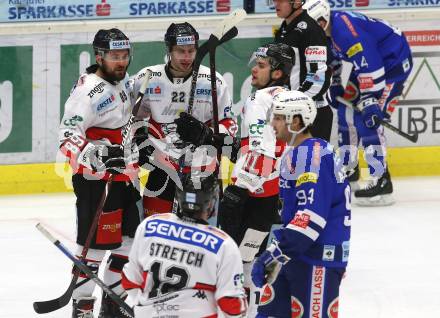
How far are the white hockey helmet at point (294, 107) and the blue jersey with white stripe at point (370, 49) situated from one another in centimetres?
356

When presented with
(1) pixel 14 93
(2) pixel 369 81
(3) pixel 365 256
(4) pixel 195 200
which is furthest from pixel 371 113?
(4) pixel 195 200

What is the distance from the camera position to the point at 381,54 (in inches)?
361

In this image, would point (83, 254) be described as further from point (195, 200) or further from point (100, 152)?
point (195, 200)

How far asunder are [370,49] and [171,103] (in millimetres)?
2789

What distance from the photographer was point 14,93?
909 centimetres

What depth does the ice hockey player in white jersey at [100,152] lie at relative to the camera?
20.5 feet

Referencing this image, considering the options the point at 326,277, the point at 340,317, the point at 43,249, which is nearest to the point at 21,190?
the point at 43,249

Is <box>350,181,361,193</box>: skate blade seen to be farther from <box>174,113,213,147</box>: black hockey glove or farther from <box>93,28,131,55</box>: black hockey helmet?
<box>93,28,131,55</box>: black hockey helmet

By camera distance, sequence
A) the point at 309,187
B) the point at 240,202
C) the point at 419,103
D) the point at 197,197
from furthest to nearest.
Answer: the point at 419,103 → the point at 240,202 → the point at 309,187 → the point at 197,197

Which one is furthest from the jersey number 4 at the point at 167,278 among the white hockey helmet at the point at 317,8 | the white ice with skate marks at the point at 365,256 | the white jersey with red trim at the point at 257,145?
the white hockey helmet at the point at 317,8

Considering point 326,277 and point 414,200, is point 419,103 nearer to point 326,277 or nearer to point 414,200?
point 414,200

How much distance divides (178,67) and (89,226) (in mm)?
932

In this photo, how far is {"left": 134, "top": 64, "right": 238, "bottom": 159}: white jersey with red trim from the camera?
656 centimetres

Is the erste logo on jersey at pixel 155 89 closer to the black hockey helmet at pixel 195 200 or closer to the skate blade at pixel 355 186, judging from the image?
the black hockey helmet at pixel 195 200
